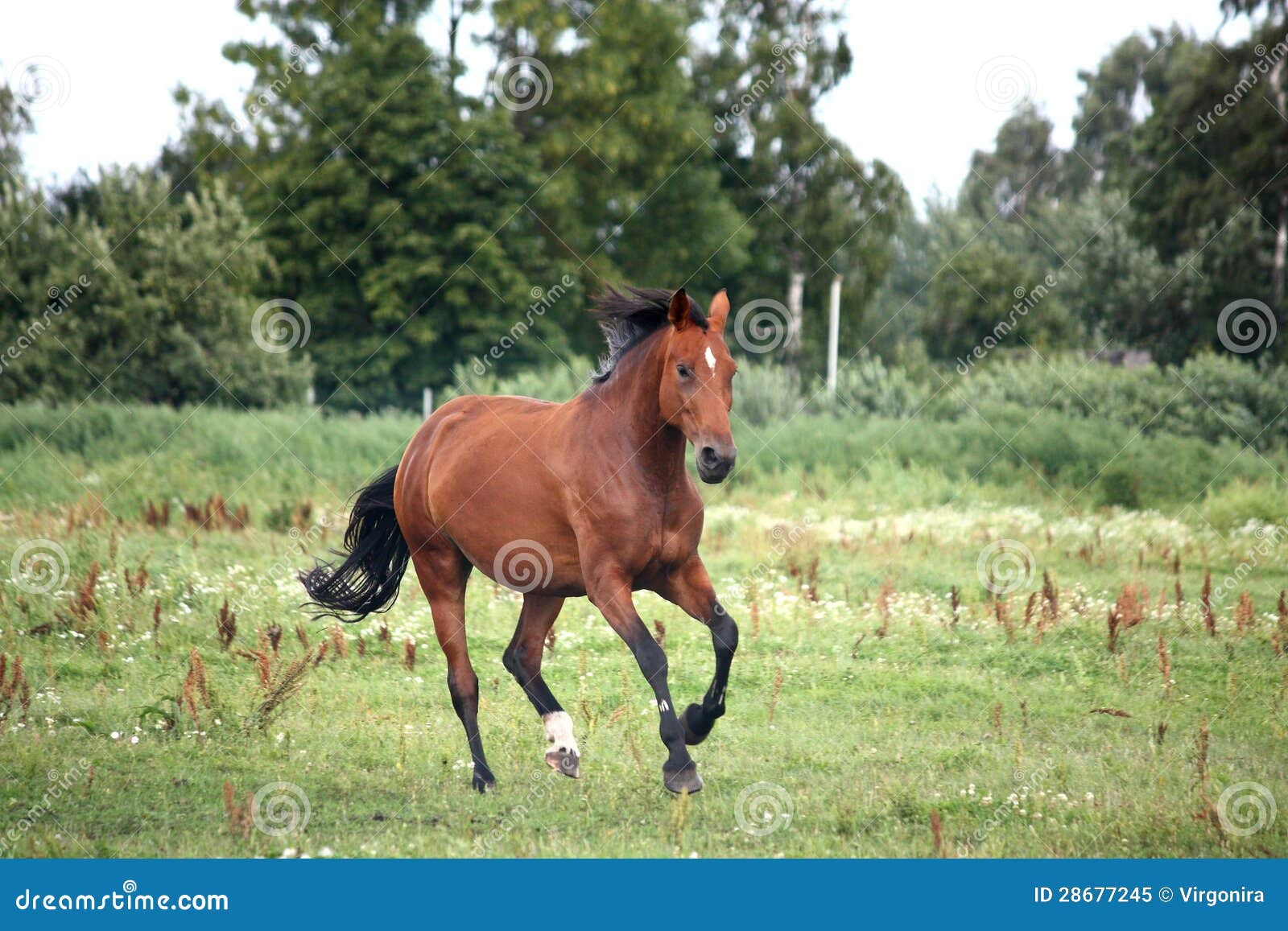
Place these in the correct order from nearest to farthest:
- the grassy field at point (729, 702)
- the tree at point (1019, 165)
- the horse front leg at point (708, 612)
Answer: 1. the grassy field at point (729, 702)
2. the horse front leg at point (708, 612)
3. the tree at point (1019, 165)

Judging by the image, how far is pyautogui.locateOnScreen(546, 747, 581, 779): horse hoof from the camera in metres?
6.28

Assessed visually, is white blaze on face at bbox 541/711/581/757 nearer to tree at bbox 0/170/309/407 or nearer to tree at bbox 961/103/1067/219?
tree at bbox 0/170/309/407

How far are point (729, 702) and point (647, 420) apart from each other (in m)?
2.66

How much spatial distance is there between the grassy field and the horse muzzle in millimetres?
1579

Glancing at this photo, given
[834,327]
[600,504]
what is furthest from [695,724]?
[834,327]

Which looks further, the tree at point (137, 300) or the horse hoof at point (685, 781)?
the tree at point (137, 300)

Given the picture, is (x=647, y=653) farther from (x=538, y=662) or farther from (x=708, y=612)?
(x=538, y=662)

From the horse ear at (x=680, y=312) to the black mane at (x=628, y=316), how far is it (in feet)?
0.77

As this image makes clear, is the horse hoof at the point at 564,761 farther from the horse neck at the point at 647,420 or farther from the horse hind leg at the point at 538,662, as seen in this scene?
the horse neck at the point at 647,420

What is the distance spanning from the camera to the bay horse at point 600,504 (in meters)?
5.77

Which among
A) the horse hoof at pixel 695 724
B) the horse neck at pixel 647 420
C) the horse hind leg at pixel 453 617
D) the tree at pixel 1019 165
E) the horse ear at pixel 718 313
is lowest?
the horse hoof at pixel 695 724

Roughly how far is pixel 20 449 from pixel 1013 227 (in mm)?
42614

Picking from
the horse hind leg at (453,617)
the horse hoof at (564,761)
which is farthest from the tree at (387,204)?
the horse hoof at (564,761)

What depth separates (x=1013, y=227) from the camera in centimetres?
5191
